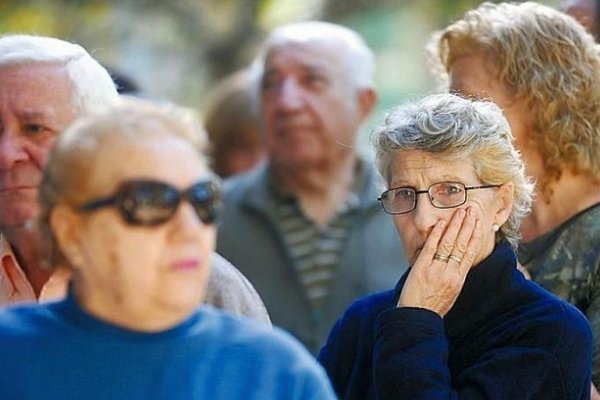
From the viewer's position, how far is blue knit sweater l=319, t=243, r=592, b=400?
415 centimetres

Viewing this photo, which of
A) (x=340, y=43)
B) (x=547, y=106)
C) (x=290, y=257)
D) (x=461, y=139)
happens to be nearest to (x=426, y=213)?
(x=461, y=139)

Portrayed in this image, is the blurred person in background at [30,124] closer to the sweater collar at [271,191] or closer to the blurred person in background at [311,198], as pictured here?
the blurred person in background at [311,198]

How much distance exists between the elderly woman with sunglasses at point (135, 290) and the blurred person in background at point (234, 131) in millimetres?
5945

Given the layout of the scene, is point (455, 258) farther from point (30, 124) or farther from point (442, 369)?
point (30, 124)

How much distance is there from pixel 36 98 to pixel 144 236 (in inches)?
62.2

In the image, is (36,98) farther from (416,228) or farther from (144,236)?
(144,236)

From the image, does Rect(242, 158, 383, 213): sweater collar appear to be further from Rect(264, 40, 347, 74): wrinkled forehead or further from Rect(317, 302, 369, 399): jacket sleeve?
Rect(317, 302, 369, 399): jacket sleeve

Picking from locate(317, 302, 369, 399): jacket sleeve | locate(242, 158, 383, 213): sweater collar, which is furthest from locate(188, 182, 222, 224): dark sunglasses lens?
locate(242, 158, 383, 213): sweater collar

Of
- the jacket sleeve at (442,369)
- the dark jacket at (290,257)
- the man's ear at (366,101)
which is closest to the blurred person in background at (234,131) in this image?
the man's ear at (366,101)

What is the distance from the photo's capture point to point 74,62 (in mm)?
4695

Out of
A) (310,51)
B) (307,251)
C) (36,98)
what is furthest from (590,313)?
(310,51)

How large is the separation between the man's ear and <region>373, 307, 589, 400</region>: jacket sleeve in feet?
14.5

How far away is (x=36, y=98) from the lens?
15.3 feet

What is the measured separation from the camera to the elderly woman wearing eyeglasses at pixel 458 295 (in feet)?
13.7
